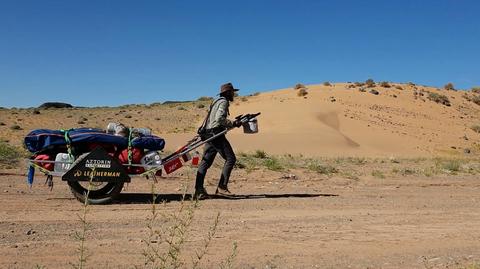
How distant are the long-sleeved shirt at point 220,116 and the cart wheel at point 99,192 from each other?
6.39 ft

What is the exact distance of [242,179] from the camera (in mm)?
13688

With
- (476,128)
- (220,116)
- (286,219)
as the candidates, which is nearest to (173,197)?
(220,116)

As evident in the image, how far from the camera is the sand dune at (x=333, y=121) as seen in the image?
3017 centimetres

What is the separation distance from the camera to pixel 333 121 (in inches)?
1523

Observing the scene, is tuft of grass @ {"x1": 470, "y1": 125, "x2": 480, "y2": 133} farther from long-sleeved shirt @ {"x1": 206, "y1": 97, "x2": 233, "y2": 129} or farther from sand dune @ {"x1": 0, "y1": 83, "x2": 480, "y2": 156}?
long-sleeved shirt @ {"x1": 206, "y1": 97, "x2": 233, "y2": 129}

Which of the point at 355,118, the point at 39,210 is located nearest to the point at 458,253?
the point at 39,210

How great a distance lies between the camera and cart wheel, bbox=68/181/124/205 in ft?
29.1

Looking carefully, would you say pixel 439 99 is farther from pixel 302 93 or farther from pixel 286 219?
pixel 286 219

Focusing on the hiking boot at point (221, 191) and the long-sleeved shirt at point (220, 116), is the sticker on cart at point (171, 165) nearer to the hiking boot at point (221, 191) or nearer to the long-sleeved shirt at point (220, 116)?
the long-sleeved shirt at point (220, 116)

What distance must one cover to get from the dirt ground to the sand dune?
606 inches

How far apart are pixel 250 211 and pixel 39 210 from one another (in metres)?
3.05

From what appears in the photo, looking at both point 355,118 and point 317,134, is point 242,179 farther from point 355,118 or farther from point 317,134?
point 355,118

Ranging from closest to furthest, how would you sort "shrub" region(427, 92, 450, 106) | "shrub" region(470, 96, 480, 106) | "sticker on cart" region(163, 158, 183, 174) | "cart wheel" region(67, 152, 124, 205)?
"cart wheel" region(67, 152, 124, 205), "sticker on cart" region(163, 158, 183, 174), "shrub" region(427, 92, 450, 106), "shrub" region(470, 96, 480, 106)

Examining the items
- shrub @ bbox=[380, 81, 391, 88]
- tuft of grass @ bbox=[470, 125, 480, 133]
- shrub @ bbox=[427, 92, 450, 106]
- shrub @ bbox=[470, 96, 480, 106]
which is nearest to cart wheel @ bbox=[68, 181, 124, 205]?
tuft of grass @ bbox=[470, 125, 480, 133]
